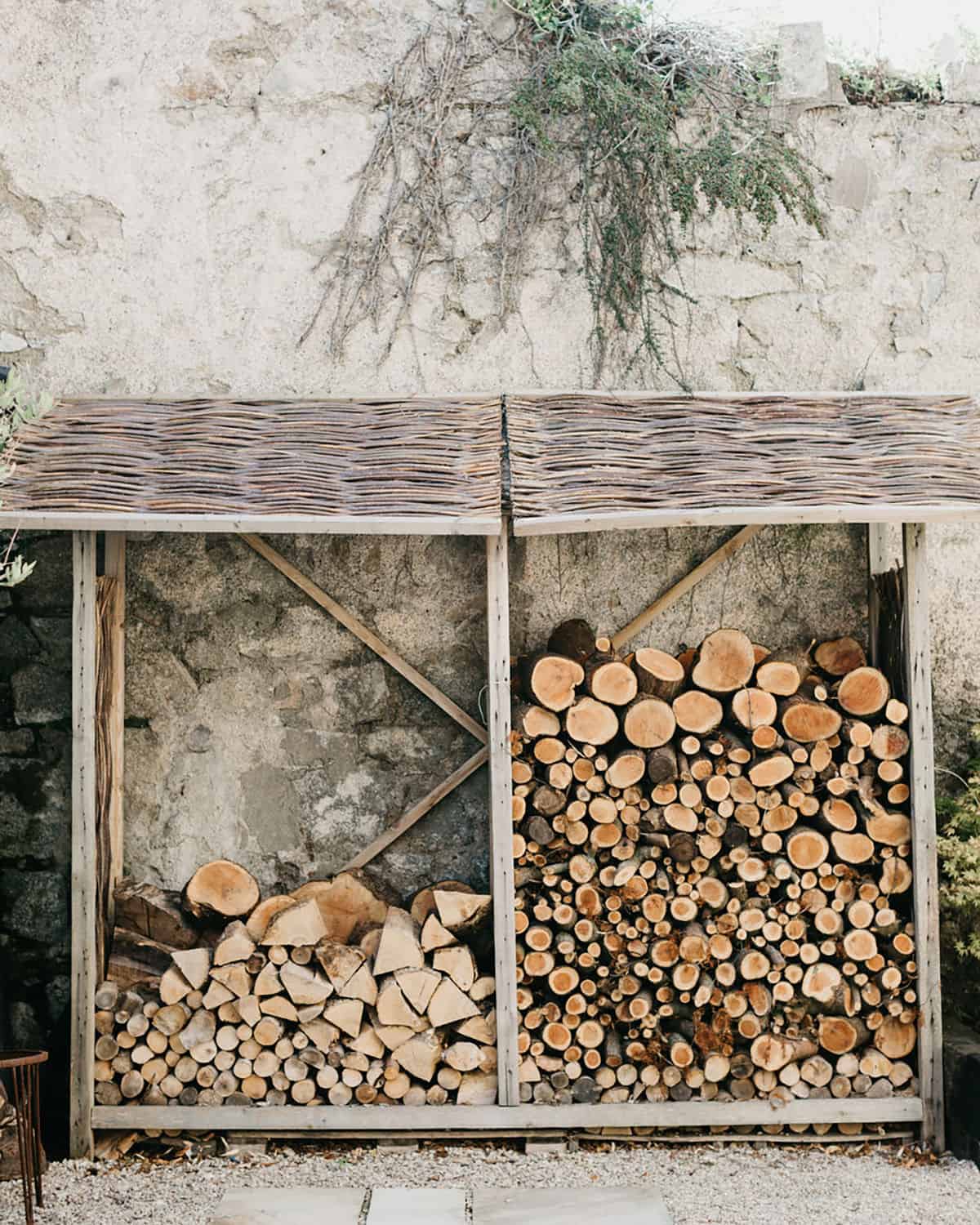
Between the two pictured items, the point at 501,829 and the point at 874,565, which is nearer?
the point at 501,829

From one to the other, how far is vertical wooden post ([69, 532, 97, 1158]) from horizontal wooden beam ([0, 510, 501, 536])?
0.41m

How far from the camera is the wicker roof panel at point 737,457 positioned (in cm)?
358

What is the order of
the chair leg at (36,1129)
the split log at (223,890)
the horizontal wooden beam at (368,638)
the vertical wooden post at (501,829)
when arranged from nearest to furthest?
the chair leg at (36,1129) → the vertical wooden post at (501,829) → the split log at (223,890) → the horizontal wooden beam at (368,638)

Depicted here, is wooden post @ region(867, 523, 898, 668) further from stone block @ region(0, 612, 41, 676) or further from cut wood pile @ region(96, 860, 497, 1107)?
stone block @ region(0, 612, 41, 676)

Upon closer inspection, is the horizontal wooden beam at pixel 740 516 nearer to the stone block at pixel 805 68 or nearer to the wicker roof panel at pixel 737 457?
the wicker roof panel at pixel 737 457

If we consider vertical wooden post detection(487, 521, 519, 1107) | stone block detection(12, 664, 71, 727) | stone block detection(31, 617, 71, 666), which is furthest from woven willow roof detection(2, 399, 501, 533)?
stone block detection(12, 664, 71, 727)

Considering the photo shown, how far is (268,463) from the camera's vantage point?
3.88 meters

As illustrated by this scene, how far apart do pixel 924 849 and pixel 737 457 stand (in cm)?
140

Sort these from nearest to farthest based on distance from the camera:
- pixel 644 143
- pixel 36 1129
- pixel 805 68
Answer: pixel 36 1129
pixel 644 143
pixel 805 68

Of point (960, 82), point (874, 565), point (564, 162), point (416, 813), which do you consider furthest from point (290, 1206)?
point (960, 82)

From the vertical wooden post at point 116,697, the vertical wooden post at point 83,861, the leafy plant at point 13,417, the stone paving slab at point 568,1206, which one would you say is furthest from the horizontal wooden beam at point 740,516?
the stone paving slab at point 568,1206

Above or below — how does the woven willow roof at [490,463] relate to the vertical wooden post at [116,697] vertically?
above

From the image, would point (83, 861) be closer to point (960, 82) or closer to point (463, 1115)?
point (463, 1115)

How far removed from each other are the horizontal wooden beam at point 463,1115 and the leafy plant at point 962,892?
1.74 feet
